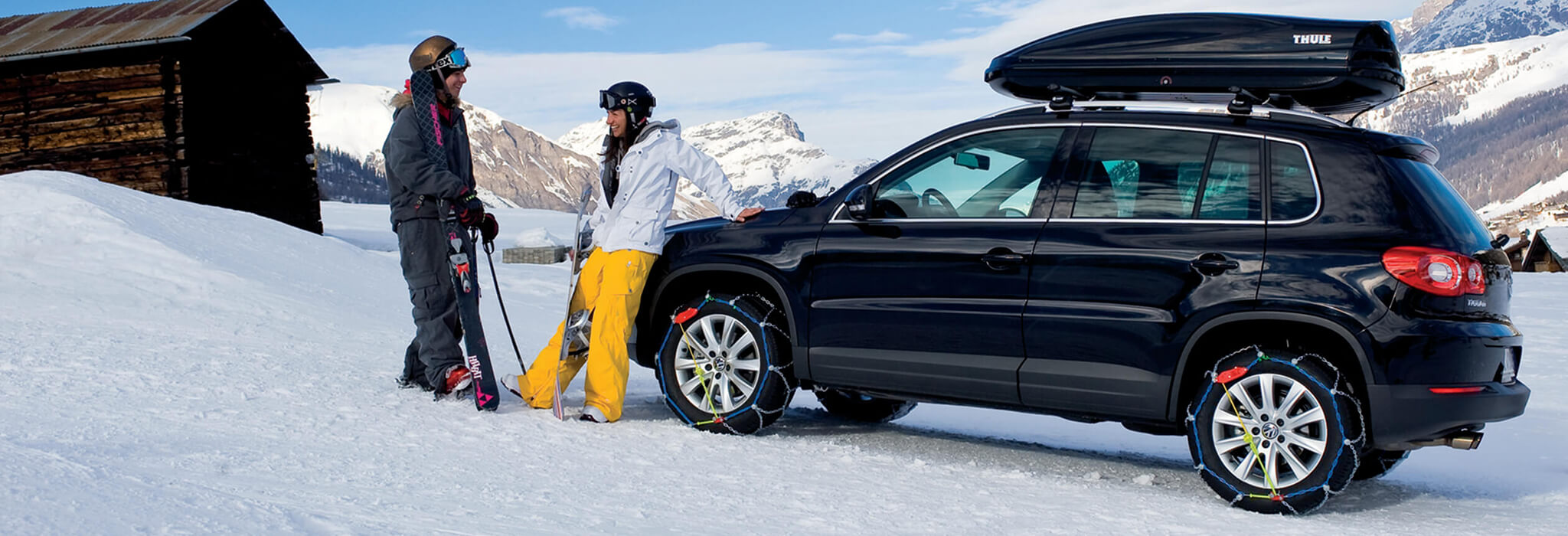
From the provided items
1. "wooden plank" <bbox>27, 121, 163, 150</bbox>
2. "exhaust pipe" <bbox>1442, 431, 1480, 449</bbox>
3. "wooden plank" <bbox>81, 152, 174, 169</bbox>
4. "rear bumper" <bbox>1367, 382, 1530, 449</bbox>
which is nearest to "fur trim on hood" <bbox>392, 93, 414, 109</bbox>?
"rear bumper" <bbox>1367, 382, 1530, 449</bbox>

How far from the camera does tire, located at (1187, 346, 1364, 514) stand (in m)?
4.89

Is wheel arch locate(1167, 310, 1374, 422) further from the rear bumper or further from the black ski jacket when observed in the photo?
the black ski jacket

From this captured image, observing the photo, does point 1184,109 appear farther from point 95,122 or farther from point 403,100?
point 95,122

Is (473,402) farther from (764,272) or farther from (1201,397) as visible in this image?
(1201,397)

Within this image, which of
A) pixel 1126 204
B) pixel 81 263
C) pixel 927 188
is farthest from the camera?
pixel 81 263

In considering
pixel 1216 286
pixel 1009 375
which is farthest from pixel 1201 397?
pixel 1009 375

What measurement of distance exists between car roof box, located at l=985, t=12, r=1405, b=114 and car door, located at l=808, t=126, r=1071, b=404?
0.29m

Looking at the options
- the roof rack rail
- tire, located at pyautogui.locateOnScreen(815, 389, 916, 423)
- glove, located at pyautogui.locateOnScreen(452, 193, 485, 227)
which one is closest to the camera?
the roof rack rail

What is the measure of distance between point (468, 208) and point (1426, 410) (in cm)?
453

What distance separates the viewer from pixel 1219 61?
540 centimetres

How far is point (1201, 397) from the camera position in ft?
16.9

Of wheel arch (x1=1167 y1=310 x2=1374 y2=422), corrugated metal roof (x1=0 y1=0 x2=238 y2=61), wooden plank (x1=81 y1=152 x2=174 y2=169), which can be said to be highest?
corrugated metal roof (x1=0 y1=0 x2=238 y2=61)

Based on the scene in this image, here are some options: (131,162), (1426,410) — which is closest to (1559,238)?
(131,162)

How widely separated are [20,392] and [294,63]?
2325cm
